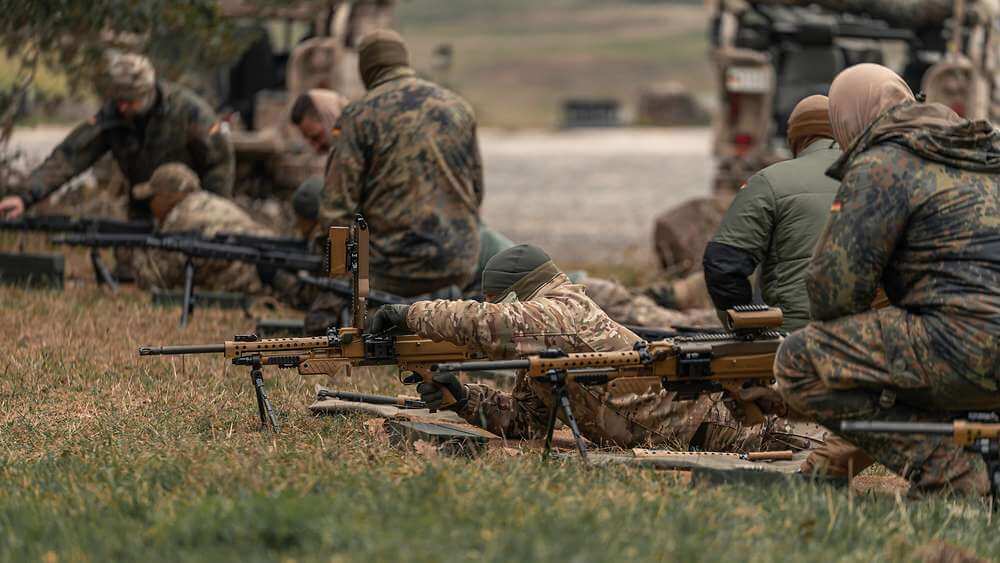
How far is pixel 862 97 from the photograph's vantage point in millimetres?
5992

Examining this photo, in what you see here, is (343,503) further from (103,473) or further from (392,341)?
(392,341)

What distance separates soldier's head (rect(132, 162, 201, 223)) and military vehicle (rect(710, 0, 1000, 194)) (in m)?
5.45

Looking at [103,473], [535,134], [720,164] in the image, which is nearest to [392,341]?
[103,473]

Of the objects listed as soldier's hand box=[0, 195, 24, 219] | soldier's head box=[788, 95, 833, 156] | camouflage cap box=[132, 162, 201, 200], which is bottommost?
soldier's hand box=[0, 195, 24, 219]

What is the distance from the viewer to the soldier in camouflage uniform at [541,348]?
6.54 meters

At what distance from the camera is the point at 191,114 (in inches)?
467

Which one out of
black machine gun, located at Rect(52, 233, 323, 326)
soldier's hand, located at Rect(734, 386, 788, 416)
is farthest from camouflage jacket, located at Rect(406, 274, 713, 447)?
black machine gun, located at Rect(52, 233, 323, 326)

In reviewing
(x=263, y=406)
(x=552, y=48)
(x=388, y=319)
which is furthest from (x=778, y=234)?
(x=552, y=48)

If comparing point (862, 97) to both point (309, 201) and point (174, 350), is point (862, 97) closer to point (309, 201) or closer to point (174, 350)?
point (174, 350)

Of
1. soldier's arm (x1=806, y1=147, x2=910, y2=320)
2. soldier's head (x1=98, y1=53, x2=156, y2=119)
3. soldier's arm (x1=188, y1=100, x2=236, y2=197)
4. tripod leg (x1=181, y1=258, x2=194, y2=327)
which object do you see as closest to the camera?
soldier's arm (x1=806, y1=147, x2=910, y2=320)

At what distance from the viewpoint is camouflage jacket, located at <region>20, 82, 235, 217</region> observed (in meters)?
11.7

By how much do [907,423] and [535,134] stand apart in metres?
34.3

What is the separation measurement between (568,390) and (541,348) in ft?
1.22

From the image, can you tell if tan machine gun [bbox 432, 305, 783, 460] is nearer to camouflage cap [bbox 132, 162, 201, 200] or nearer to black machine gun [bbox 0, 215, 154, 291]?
camouflage cap [bbox 132, 162, 201, 200]
